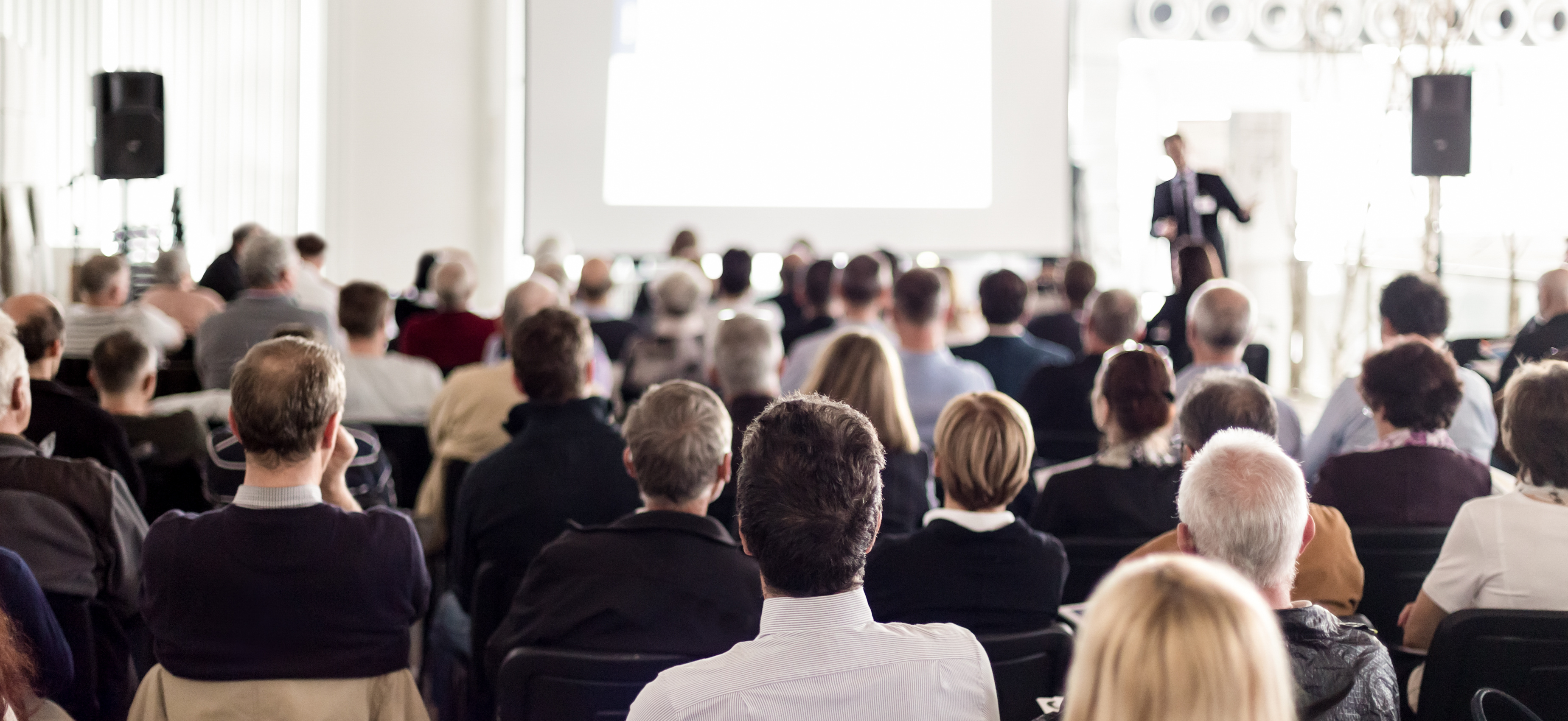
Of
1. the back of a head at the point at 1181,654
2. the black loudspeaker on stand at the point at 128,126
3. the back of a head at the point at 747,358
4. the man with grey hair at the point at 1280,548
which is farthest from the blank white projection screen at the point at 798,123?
the back of a head at the point at 1181,654

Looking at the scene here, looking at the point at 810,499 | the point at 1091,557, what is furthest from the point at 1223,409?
the point at 810,499

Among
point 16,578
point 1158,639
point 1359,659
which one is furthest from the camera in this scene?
point 16,578

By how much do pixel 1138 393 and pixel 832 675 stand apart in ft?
5.37

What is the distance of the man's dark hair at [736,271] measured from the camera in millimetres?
5645

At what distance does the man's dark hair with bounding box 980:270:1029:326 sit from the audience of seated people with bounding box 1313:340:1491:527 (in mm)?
1938

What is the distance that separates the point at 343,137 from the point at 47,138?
1911 mm

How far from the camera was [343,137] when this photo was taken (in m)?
9.28

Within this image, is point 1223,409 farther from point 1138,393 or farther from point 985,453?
point 985,453

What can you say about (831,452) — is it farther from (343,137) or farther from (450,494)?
(343,137)

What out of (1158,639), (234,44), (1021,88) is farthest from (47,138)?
(1158,639)

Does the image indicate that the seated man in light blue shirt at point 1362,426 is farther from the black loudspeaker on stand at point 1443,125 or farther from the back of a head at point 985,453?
the black loudspeaker on stand at point 1443,125

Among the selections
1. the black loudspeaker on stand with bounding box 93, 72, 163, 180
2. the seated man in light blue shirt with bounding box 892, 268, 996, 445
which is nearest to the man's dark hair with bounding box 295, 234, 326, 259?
the black loudspeaker on stand with bounding box 93, 72, 163, 180

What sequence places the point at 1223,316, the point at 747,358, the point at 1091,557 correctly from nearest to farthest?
the point at 1091,557
the point at 747,358
the point at 1223,316

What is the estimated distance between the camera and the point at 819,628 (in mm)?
1416
